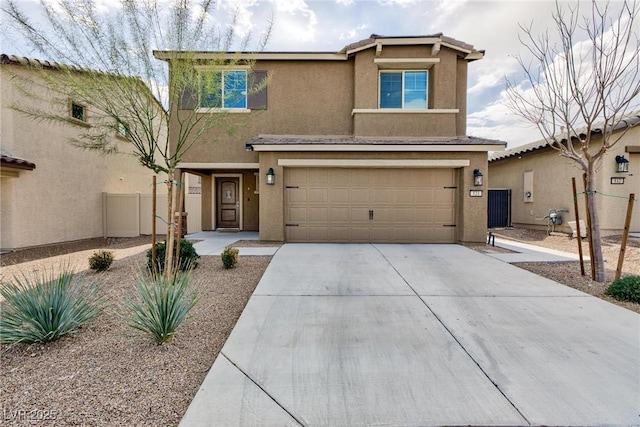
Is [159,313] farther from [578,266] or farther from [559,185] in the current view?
[559,185]

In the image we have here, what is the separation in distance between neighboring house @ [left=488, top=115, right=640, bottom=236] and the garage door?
406 centimetres

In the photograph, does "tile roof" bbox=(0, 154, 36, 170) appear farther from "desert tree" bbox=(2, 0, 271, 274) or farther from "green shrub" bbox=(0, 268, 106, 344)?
"green shrub" bbox=(0, 268, 106, 344)

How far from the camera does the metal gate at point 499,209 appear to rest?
14.7m

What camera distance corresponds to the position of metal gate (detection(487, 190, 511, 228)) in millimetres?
14711

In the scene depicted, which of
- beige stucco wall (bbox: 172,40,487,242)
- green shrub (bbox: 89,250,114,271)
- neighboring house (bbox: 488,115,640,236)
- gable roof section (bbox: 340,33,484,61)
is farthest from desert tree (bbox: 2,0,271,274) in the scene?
neighboring house (bbox: 488,115,640,236)

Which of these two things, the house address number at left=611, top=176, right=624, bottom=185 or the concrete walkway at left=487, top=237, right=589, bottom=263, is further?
the house address number at left=611, top=176, right=624, bottom=185

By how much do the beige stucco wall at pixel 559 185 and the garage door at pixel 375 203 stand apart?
13.7ft

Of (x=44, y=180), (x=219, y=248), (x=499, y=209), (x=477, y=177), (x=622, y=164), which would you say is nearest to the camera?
(x=219, y=248)

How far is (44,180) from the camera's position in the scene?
9.48 m

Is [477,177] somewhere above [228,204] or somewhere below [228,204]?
above

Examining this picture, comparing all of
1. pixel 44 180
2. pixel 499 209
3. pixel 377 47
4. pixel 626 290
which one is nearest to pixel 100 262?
pixel 44 180

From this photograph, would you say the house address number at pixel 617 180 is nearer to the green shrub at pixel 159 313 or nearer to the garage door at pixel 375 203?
the garage door at pixel 375 203

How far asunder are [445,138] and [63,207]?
1356 centimetres

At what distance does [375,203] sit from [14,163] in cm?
1068
